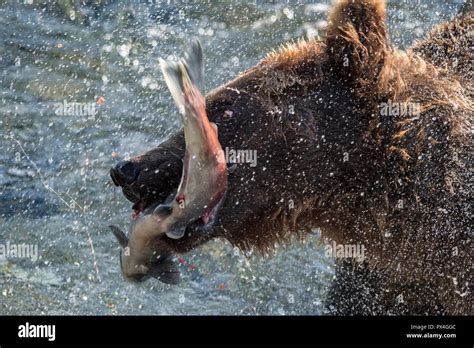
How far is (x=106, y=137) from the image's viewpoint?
7180 mm

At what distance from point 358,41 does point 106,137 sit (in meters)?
3.77

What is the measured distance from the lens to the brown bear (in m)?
3.83

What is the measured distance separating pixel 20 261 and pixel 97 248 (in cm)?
60

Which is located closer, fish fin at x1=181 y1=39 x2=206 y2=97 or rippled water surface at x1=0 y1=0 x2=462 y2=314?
fish fin at x1=181 y1=39 x2=206 y2=97

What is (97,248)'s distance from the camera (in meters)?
6.13

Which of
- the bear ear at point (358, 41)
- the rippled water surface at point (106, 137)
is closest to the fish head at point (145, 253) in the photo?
the rippled water surface at point (106, 137)

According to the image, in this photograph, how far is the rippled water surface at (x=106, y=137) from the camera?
580 cm

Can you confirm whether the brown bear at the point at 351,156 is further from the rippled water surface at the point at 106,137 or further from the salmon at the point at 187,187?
the rippled water surface at the point at 106,137

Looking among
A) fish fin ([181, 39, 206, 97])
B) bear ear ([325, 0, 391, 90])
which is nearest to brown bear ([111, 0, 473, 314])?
bear ear ([325, 0, 391, 90])

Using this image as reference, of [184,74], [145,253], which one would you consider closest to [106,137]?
[145,253]

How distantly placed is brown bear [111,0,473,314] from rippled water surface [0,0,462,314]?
41cm

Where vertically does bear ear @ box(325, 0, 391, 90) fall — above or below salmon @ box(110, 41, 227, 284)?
above

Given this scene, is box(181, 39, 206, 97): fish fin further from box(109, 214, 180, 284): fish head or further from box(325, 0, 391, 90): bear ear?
box(325, 0, 391, 90): bear ear

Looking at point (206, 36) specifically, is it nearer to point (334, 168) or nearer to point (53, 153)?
point (53, 153)
